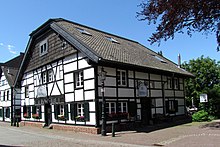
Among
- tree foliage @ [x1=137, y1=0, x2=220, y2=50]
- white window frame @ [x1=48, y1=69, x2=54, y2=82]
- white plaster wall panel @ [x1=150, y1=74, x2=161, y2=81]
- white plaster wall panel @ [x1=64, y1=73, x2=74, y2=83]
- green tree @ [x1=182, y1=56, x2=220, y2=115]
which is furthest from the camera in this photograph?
green tree @ [x1=182, y1=56, x2=220, y2=115]

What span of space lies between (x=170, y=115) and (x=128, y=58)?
7616 millimetres

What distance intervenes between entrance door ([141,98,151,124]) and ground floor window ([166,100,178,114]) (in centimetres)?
303

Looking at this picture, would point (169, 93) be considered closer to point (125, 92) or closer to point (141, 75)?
point (141, 75)

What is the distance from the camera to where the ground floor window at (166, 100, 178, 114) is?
2343cm

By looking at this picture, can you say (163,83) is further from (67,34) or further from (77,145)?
(77,145)

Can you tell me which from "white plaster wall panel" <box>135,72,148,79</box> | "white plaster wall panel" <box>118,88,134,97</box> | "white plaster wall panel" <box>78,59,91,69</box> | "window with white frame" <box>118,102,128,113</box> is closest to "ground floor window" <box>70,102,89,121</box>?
"window with white frame" <box>118,102,128,113</box>

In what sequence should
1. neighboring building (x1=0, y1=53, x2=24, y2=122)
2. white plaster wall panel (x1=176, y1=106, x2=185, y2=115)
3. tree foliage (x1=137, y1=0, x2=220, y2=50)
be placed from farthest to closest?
1. neighboring building (x1=0, y1=53, x2=24, y2=122)
2. white plaster wall panel (x1=176, y1=106, x2=185, y2=115)
3. tree foliage (x1=137, y1=0, x2=220, y2=50)

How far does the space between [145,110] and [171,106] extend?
177 inches

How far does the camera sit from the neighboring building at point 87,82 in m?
17.6

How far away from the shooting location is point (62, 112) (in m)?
20.9

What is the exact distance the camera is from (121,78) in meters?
18.8

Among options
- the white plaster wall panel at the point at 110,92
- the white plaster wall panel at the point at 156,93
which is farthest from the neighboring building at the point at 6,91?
the white plaster wall panel at the point at 110,92

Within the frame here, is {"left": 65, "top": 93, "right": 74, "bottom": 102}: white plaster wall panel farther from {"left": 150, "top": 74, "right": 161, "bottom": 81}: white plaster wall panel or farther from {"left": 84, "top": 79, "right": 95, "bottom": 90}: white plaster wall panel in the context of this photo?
{"left": 150, "top": 74, "right": 161, "bottom": 81}: white plaster wall panel

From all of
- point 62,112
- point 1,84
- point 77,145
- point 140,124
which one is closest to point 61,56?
point 62,112
